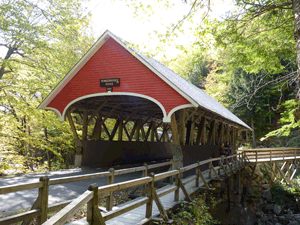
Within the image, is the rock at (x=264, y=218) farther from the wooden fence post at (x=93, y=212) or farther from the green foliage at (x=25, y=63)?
the wooden fence post at (x=93, y=212)

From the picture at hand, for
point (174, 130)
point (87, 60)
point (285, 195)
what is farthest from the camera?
point (285, 195)

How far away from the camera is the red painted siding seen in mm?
9289

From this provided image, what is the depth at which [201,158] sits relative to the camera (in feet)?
40.9

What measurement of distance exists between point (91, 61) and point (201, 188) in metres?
6.81

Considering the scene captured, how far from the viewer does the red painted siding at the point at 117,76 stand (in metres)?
9.29

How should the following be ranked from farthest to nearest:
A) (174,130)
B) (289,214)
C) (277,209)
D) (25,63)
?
(277,209) < (289,214) < (25,63) < (174,130)

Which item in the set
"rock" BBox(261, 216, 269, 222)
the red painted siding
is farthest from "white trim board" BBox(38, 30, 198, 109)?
"rock" BBox(261, 216, 269, 222)

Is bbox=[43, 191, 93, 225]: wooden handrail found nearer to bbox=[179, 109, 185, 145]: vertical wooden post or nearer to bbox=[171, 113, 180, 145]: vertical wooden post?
bbox=[171, 113, 180, 145]: vertical wooden post

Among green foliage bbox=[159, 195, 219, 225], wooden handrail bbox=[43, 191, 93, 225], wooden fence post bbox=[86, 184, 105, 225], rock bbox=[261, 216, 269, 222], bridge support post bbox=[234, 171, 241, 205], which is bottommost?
rock bbox=[261, 216, 269, 222]

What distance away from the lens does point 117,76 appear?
10164 millimetres

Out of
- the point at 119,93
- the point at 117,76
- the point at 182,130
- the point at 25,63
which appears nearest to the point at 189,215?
the point at 182,130

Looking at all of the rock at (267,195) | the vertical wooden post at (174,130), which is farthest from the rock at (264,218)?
the vertical wooden post at (174,130)

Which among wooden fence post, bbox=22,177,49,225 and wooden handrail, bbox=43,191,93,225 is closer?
wooden handrail, bbox=43,191,93,225

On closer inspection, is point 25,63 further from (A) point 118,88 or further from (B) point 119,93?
(B) point 119,93
